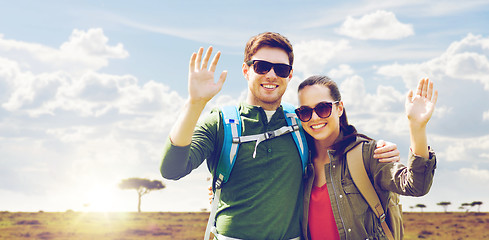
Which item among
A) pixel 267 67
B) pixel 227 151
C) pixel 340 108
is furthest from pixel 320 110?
pixel 227 151

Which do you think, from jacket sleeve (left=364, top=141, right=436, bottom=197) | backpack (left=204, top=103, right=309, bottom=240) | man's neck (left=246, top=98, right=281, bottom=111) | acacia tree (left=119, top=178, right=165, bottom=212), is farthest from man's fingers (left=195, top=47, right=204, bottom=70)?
acacia tree (left=119, top=178, right=165, bottom=212)

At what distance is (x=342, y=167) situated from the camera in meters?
4.87

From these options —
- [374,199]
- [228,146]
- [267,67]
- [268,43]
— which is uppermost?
[268,43]

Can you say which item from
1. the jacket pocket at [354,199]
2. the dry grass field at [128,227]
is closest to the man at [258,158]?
the jacket pocket at [354,199]

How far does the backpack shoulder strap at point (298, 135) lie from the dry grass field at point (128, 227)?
24.9m

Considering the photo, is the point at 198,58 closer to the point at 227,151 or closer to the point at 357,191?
the point at 227,151

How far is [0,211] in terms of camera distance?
132 ft

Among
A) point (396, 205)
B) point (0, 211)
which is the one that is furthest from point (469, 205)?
point (396, 205)

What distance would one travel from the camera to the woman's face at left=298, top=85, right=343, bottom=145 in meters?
5.11

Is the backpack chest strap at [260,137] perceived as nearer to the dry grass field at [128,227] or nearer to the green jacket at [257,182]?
the green jacket at [257,182]

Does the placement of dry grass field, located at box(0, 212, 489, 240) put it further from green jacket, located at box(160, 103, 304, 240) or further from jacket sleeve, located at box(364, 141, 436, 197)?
jacket sleeve, located at box(364, 141, 436, 197)

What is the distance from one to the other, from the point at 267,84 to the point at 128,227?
32.2 m

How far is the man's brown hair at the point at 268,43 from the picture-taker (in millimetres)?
5398

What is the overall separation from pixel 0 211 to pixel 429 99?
4365 centimetres
